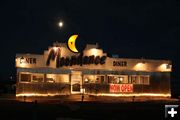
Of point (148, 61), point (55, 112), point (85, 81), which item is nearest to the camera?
point (55, 112)

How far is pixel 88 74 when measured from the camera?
4753cm

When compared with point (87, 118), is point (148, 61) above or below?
above

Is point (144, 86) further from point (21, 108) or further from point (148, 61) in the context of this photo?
point (21, 108)

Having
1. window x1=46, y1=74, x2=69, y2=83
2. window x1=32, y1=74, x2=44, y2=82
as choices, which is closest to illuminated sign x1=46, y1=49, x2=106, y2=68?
window x1=46, y1=74, x2=69, y2=83

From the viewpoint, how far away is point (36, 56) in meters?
45.6

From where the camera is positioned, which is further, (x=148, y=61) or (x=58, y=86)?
(x=148, y=61)

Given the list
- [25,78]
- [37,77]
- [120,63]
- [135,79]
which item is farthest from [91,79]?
[25,78]

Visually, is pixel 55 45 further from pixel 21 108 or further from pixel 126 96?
pixel 21 108

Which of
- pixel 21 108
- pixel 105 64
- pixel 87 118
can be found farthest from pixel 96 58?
pixel 87 118

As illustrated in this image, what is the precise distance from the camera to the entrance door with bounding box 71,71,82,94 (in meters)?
47.5

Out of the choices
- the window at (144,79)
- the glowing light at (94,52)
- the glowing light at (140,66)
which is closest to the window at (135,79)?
the window at (144,79)

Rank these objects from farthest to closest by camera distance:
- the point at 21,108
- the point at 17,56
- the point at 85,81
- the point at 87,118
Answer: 1. the point at 85,81
2. the point at 17,56
3. the point at 21,108
4. the point at 87,118

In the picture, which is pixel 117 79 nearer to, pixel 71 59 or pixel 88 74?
pixel 88 74

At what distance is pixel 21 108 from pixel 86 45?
17389 millimetres
